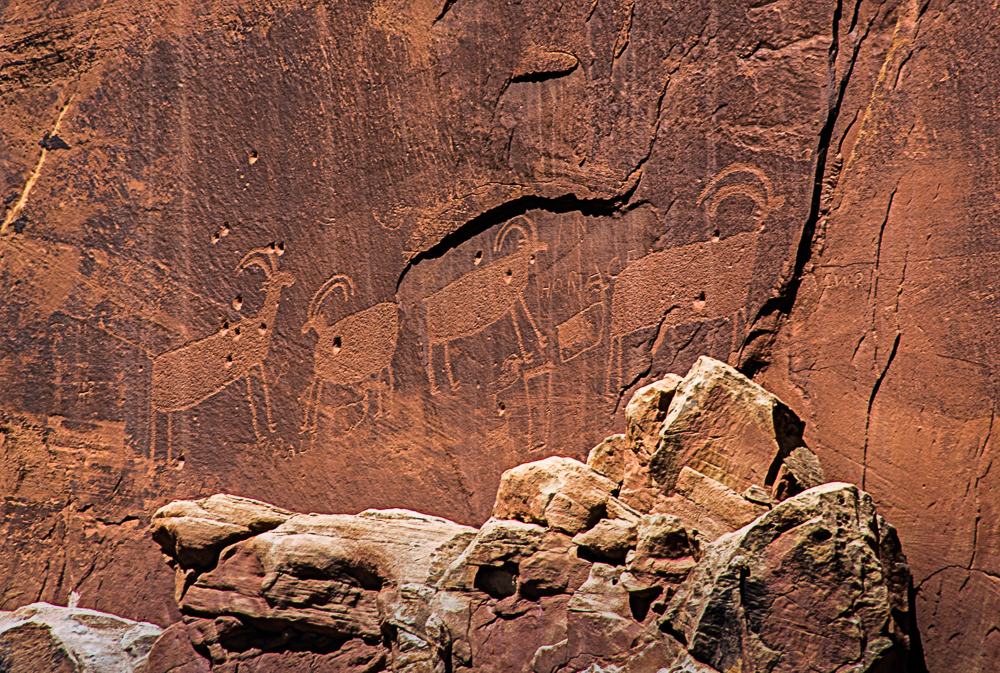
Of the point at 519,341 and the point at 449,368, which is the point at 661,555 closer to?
the point at 519,341

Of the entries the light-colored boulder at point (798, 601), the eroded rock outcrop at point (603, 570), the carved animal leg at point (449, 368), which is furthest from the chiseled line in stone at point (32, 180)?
the light-colored boulder at point (798, 601)

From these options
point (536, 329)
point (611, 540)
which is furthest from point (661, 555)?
point (536, 329)

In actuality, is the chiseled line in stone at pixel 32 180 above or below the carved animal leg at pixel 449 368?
above

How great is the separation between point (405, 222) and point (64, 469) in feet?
5.88

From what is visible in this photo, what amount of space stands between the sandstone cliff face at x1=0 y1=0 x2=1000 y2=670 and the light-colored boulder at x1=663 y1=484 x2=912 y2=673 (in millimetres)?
564

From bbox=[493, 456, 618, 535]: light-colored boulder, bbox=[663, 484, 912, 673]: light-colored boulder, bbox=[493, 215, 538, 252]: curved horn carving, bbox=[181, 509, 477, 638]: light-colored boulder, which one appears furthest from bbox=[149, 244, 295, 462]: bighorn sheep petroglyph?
bbox=[663, 484, 912, 673]: light-colored boulder

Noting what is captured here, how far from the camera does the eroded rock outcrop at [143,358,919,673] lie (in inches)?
102

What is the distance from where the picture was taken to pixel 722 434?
120 inches

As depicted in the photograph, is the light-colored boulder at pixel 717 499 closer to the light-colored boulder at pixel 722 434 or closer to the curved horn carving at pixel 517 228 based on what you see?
the light-colored boulder at pixel 722 434

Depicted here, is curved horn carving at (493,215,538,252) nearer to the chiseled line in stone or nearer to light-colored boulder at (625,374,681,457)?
light-colored boulder at (625,374,681,457)

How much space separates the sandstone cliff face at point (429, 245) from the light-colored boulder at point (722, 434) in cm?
13

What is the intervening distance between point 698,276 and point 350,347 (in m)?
1.45

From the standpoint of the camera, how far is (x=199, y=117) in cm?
378

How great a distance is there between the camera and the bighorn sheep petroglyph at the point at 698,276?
3355 mm
